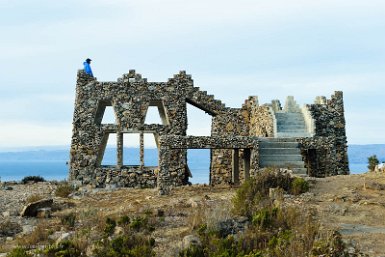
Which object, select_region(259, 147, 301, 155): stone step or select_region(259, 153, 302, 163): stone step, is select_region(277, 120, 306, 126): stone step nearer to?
select_region(259, 147, 301, 155): stone step

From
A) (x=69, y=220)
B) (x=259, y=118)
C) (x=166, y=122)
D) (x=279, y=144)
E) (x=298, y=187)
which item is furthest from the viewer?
(x=166, y=122)

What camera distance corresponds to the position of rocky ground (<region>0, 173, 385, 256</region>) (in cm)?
1462

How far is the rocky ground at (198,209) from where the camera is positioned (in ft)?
48.0

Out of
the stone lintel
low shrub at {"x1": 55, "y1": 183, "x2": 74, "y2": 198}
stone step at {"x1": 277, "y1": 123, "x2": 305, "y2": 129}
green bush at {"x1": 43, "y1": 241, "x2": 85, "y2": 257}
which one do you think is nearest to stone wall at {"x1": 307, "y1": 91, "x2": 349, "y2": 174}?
stone step at {"x1": 277, "y1": 123, "x2": 305, "y2": 129}

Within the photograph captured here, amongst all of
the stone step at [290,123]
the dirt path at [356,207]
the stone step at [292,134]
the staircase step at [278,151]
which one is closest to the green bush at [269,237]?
the dirt path at [356,207]

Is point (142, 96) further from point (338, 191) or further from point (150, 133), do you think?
point (338, 191)

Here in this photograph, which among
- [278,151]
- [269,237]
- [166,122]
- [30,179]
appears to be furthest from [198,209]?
[30,179]

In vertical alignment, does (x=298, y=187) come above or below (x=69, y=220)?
above

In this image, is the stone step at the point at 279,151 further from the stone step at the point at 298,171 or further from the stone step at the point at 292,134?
the stone step at the point at 292,134

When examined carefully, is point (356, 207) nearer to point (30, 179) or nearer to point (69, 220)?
point (69, 220)

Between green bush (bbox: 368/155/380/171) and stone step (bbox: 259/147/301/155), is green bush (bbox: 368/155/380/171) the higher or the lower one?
the lower one

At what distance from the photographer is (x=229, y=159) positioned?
3612 centimetres

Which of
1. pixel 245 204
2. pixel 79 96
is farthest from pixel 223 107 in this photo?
pixel 245 204

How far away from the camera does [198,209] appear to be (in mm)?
17625
